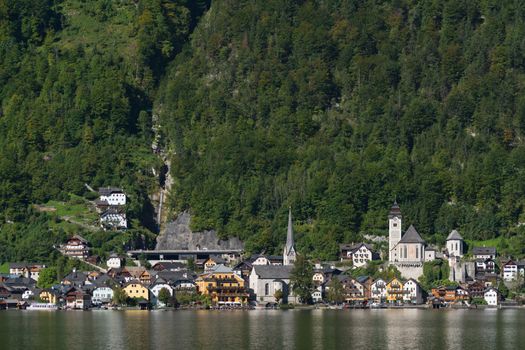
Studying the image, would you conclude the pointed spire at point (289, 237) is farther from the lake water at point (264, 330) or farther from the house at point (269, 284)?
the lake water at point (264, 330)

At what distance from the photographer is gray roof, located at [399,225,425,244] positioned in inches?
6998

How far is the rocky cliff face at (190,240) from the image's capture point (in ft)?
641

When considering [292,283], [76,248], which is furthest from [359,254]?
[76,248]

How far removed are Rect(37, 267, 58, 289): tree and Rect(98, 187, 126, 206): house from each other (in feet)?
58.4

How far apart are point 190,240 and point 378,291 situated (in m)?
34.2

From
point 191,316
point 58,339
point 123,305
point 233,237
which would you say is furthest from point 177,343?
point 233,237

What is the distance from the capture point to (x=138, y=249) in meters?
194

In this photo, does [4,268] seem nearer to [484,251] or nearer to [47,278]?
[47,278]

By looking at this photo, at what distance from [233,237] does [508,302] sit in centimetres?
3936

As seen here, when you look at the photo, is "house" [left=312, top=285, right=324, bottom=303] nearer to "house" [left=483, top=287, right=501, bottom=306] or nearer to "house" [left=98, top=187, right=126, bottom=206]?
"house" [left=483, top=287, right=501, bottom=306]

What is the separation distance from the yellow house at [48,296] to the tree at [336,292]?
29.0 metres

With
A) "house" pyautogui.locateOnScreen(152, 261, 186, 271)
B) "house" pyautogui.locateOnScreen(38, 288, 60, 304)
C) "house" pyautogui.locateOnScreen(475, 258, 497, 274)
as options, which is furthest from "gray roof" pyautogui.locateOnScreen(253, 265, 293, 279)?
"house" pyautogui.locateOnScreen(38, 288, 60, 304)

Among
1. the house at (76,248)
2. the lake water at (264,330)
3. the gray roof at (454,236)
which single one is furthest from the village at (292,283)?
the lake water at (264,330)

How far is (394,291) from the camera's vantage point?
171m
